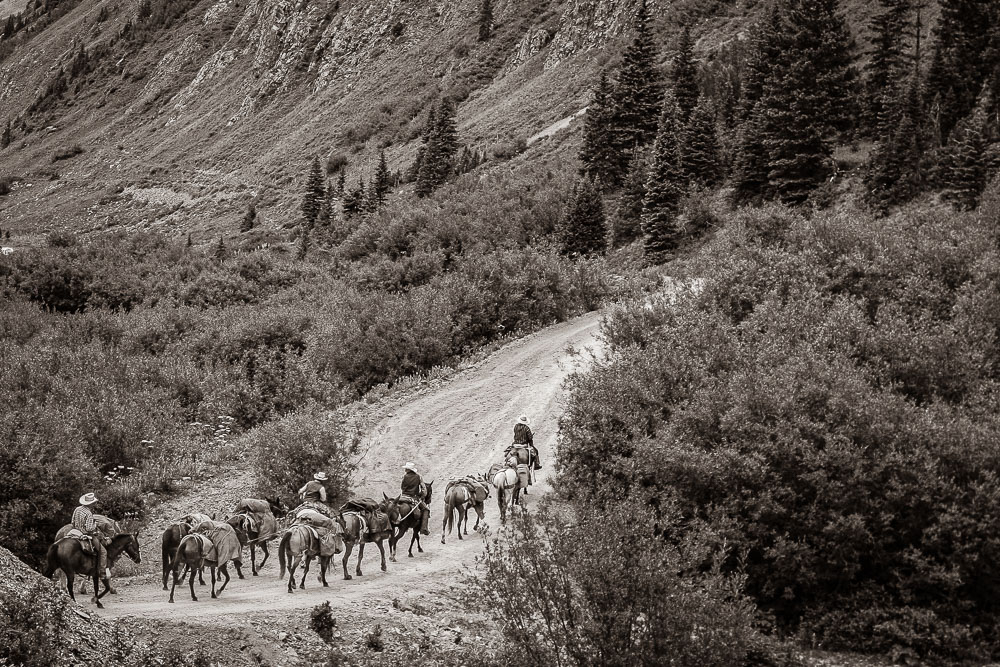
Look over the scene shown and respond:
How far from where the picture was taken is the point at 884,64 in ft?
158

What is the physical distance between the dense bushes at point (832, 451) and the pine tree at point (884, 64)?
24540 millimetres

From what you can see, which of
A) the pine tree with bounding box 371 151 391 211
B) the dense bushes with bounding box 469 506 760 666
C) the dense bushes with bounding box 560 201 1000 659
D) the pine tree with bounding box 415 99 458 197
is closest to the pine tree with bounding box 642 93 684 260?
the dense bushes with bounding box 560 201 1000 659

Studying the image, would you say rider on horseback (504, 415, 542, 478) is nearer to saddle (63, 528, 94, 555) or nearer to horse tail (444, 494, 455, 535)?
horse tail (444, 494, 455, 535)

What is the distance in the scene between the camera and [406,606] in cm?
1493

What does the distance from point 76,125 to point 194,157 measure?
4229cm

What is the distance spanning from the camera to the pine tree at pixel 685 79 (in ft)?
171

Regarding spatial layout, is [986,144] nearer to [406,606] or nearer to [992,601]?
[992,601]

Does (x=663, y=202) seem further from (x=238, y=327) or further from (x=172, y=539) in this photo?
(x=172, y=539)

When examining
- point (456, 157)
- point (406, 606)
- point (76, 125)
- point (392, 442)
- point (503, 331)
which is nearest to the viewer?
point (406, 606)

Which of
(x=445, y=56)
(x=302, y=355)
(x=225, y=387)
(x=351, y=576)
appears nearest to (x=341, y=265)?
(x=302, y=355)

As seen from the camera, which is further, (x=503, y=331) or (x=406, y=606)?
(x=503, y=331)

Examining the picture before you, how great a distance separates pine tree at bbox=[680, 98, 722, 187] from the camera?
155ft

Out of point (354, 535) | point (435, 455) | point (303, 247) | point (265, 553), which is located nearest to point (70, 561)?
point (265, 553)

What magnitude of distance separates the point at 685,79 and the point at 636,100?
330 centimetres
